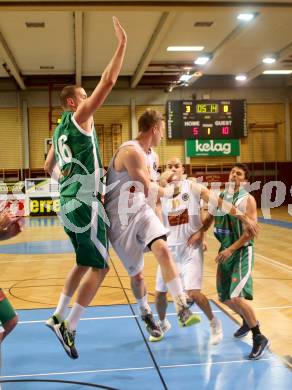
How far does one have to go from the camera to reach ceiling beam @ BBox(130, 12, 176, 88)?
13241mm

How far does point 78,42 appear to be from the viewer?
49.7 feet

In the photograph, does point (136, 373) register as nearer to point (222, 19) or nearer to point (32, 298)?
point (32, 298)

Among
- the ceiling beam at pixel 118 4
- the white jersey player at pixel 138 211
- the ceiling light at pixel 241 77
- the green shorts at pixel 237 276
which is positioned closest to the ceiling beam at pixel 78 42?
the ceiling light at pixel 241 77

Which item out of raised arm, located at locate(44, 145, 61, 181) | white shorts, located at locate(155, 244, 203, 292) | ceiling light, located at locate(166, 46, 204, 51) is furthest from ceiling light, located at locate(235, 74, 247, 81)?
raised arm, located at locate(44, 145, 61, 181)

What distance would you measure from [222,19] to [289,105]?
1009 centimetres

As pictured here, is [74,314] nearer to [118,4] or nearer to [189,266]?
[189,266]

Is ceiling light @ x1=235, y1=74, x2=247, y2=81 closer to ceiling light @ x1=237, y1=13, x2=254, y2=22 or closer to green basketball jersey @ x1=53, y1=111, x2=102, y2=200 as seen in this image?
ceiling light @ x1=237, y1=13, x2=254, y2=22

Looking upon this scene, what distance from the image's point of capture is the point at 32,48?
650 inches

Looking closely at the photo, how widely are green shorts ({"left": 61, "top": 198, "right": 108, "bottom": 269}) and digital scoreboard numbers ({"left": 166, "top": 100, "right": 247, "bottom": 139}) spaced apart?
1749cm

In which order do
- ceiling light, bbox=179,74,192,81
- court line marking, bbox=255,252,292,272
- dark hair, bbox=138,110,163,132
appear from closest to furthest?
dark hair, bbox=138,110,163,132
court line marking, bbox=255,252,292,272
ceiling light, bbox=179,74,192,81

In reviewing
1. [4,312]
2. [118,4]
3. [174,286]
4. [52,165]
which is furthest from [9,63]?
[118,4]

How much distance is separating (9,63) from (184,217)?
556 inches

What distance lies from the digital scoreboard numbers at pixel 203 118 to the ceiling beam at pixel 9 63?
6058 mm

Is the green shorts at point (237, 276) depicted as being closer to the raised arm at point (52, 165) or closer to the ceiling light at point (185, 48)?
the raised arm at point (52, 165)
